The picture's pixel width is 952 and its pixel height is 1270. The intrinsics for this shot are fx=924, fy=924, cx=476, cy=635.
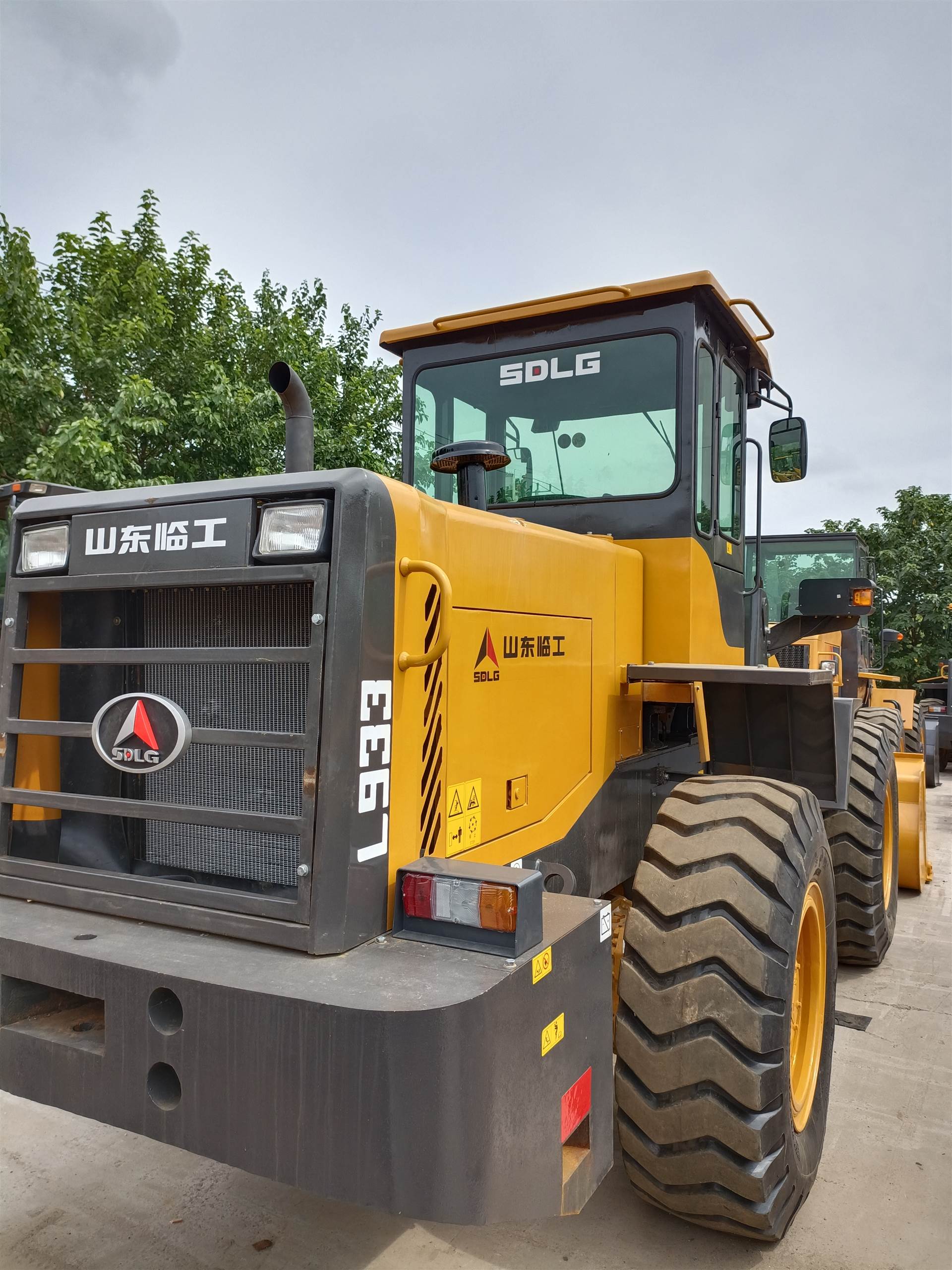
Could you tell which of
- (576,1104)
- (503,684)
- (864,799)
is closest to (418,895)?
(576,1104)

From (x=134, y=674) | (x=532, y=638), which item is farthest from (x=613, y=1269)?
(x=134, y=674)

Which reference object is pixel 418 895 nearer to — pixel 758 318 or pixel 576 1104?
pixel 576 1104

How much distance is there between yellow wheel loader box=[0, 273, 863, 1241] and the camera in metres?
1.84

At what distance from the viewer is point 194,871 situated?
2.46 meters

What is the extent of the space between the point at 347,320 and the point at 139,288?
506cm

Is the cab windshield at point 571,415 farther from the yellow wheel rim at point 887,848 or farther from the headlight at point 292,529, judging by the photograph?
the yellow wheel rim at point 887,848

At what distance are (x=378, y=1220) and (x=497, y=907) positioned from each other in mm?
1570

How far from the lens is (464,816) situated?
2494mm

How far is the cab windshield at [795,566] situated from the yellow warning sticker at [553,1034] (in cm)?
866

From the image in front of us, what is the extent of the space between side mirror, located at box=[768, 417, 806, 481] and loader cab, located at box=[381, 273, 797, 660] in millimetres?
336

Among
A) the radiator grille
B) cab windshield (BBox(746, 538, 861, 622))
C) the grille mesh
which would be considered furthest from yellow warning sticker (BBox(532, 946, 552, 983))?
cab windshield (BBox(746, 538, 861, 622))

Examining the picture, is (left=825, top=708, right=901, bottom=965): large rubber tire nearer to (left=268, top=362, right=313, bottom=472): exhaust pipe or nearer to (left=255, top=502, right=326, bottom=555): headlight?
(left=268, top=362, right=313, bottom=472): exhaust pipe

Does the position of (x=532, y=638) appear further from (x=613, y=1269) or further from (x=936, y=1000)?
(x=936, y=1000)

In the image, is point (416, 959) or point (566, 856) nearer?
point (416, 959)
